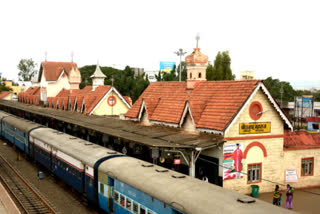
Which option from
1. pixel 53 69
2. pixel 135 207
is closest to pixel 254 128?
pixel 135 207

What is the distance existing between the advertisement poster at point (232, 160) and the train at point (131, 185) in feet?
22.9

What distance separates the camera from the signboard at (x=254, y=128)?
76.5 ft

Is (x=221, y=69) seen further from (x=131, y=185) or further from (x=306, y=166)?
(x=131, y=185)

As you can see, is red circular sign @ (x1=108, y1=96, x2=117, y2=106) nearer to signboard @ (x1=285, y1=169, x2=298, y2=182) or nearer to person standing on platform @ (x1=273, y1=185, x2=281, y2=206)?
signboard @ (x1=285, y1=169, x2=298, y2=182)

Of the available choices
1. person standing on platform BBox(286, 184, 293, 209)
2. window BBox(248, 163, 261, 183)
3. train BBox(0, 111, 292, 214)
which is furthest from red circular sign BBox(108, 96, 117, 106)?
person standing on platform BBox(286, 184, 293, 209)

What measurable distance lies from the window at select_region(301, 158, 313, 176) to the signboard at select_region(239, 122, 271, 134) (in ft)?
13.1

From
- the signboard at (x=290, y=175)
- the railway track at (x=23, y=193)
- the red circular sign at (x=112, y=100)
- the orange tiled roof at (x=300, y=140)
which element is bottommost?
the railway track at (x=23, y=193)

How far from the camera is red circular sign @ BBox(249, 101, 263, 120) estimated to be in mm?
23766

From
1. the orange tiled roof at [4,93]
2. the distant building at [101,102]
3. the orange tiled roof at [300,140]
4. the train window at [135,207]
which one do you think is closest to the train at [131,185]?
the train window at [135,207]

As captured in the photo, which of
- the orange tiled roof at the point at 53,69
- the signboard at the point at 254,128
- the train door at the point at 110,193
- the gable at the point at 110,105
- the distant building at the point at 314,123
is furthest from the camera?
the orange tiled roof at the point at 53,69

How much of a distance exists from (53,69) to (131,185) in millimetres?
59555

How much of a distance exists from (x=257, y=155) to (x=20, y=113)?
55128 millimetres

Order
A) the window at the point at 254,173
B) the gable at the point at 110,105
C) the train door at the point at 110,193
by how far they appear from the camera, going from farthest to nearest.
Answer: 1. the gable at the point at 110,105
2. the window at the point at 254,173
3. the train door at the point at 110,193

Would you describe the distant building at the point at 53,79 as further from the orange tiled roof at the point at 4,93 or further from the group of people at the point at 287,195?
the group of people at the point at 287,195
